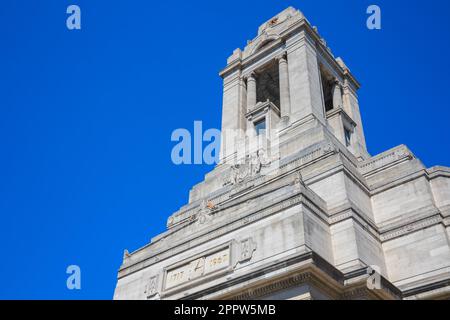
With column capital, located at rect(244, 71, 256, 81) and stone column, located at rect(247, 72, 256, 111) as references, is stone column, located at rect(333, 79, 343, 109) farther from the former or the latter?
column capital, located at rect(244, 71, 256, 81)

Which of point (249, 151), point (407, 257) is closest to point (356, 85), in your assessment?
point (249, 151)

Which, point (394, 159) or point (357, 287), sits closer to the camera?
point (357, 287)

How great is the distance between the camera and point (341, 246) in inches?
840

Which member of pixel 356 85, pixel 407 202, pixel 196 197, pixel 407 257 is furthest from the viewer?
pixel 356 85

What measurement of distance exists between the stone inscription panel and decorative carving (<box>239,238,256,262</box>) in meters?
0.70

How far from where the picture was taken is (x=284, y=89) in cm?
3847

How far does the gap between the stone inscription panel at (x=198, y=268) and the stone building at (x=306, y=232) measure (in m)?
0.06

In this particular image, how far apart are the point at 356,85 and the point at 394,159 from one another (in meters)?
21.1

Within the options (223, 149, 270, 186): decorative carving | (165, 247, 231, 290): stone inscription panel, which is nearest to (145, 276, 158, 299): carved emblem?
(165, 247, 231, 290): stone inscription panel

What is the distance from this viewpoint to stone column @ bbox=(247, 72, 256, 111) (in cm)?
4112

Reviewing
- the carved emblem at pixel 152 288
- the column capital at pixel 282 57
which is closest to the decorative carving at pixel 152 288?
the carved emblem at pixel 152 288

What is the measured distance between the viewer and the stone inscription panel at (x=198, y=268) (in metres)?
21.1

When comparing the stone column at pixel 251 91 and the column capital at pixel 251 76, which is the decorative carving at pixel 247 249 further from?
the column capital at pixel 251 76

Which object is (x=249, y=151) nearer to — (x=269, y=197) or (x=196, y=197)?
(x=196, y=197)
